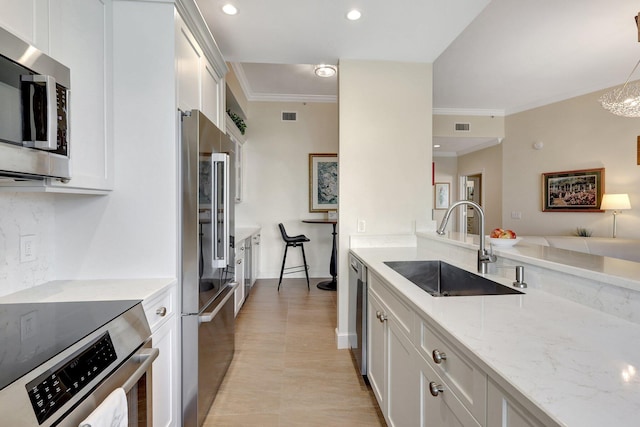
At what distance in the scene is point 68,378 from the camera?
790 mm

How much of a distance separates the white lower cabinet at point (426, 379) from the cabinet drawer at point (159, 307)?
1.12m

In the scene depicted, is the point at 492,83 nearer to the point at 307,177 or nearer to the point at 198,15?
the point at 307,177

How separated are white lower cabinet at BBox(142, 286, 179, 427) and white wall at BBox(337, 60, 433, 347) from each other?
1.48 m

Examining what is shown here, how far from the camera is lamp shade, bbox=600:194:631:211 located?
391cm

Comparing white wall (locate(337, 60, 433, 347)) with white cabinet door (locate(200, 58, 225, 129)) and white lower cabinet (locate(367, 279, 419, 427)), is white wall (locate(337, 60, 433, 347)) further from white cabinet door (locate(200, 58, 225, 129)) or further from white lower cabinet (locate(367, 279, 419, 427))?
white cabinet door (locate(200, 58, 225, 129))

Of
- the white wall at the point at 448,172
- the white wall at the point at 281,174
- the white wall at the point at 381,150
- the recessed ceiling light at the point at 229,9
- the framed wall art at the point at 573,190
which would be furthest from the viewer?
the white wall at the point at 448,172

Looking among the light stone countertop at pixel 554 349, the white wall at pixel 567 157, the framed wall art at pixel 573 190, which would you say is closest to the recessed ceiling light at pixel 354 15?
the light stone countertop at pixel 554 349

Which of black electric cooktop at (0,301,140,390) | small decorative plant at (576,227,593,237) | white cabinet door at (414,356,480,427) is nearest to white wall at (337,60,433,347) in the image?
white cabinet door at (414,356,480,427)

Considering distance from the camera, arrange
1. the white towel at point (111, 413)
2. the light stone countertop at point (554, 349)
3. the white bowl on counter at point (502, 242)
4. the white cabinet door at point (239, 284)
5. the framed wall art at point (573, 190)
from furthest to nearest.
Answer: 1. the framed wall art at point (573, 190)
2. the white cabinet door at point (239, 284)
3. the white bowl on counter at point (502, 242)
4. the white towel at point (111, 413)
5. the light stone countertop at point (554, 349)

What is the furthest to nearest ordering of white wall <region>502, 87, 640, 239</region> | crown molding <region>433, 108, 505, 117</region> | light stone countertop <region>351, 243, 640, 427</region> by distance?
crown molding <region>433, 108, 505, 117</region>
white wall <region>502, 87, 640, 239</region>
light stone countertop <region>351, 243, 640, 427</region>

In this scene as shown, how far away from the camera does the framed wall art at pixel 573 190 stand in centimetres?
432

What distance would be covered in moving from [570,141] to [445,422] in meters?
5.35

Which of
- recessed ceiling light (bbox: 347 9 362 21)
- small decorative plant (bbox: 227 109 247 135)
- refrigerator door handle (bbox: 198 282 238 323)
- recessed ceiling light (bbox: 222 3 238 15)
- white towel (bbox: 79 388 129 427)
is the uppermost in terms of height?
recessed ceiling light (bbox: 222 3 238 15)

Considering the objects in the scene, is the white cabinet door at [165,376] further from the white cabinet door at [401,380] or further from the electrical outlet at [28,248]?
the white cabinet door at [401,380]
